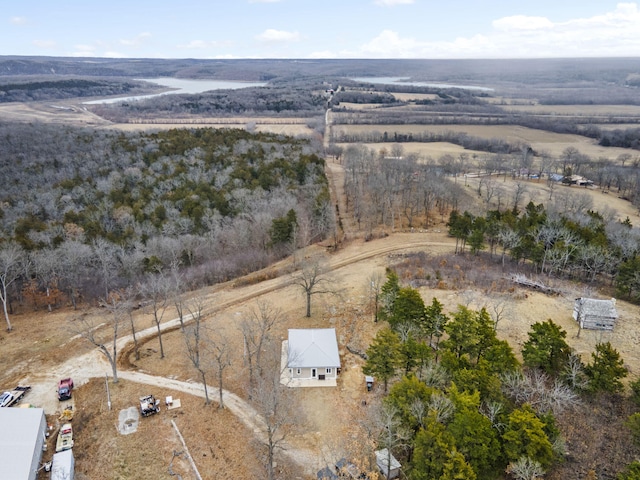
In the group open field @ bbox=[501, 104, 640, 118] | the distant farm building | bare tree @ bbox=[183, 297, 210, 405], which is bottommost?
bare tree @ bbox=[183, 297, 210, 405]

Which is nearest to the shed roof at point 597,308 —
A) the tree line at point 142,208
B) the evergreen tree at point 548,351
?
the evergreen tree at point 548,351

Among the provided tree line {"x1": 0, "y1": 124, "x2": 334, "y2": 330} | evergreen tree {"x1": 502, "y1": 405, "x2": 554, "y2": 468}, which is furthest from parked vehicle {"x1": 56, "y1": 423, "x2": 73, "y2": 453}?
evergreen tree {"x1": 502, "y1": 405, "x2": 554, "y2": 468}

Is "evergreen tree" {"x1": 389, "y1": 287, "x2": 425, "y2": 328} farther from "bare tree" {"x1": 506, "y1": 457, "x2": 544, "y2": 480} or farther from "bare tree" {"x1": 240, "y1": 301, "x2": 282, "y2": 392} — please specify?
"bare tree" {"x1": 506, "y1": 457, "x2": 544, "y2": 480}

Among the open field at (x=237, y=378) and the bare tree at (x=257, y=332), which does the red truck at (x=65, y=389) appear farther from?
the bare tree at (x=257, y=332)

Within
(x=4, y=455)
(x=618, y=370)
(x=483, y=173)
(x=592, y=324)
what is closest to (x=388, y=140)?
(x=483, y=173)

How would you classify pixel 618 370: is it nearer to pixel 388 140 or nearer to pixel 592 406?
pixel 592 406
